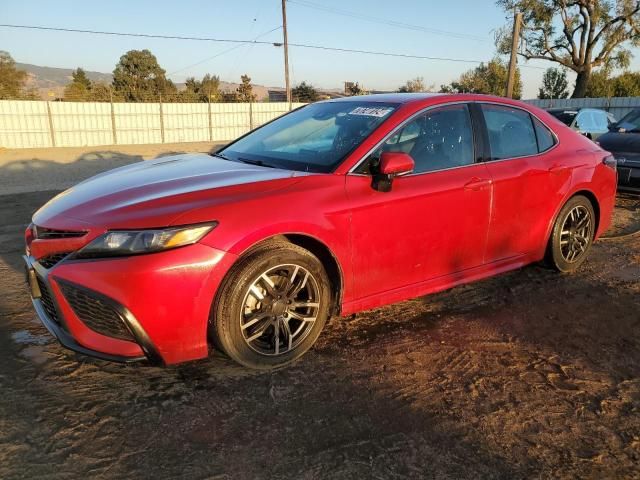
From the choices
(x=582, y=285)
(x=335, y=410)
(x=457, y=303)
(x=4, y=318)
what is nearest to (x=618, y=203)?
(x=582, y=285)

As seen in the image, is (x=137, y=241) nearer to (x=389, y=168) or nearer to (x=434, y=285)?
(x=389, y=168)

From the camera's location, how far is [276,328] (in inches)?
121

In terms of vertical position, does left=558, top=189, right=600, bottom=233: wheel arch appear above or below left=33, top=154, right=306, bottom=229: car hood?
below

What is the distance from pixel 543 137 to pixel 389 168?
205cm

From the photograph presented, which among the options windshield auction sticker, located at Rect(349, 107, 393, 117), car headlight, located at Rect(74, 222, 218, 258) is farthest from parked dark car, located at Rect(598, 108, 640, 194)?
car headlight, located at Rect(74, 222, 218, 258)

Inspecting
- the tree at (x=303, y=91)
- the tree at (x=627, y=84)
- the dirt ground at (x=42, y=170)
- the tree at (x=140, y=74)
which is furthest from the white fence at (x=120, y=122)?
the tree at (x=627, y=84)

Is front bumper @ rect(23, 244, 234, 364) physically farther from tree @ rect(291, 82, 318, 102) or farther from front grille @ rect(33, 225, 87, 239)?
tree @ rect(291, 82, 318, 102)

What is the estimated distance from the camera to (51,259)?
2.83 meters

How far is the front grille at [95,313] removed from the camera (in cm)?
261

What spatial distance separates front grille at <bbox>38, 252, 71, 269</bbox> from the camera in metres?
2.78

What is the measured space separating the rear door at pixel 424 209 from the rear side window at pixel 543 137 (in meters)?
0.89

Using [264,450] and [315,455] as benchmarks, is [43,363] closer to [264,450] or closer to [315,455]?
[264,450]


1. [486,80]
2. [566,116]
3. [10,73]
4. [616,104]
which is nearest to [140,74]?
[10,73]

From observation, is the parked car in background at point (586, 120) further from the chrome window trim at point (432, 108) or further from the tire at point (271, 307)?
the tire at point (271, 307)
